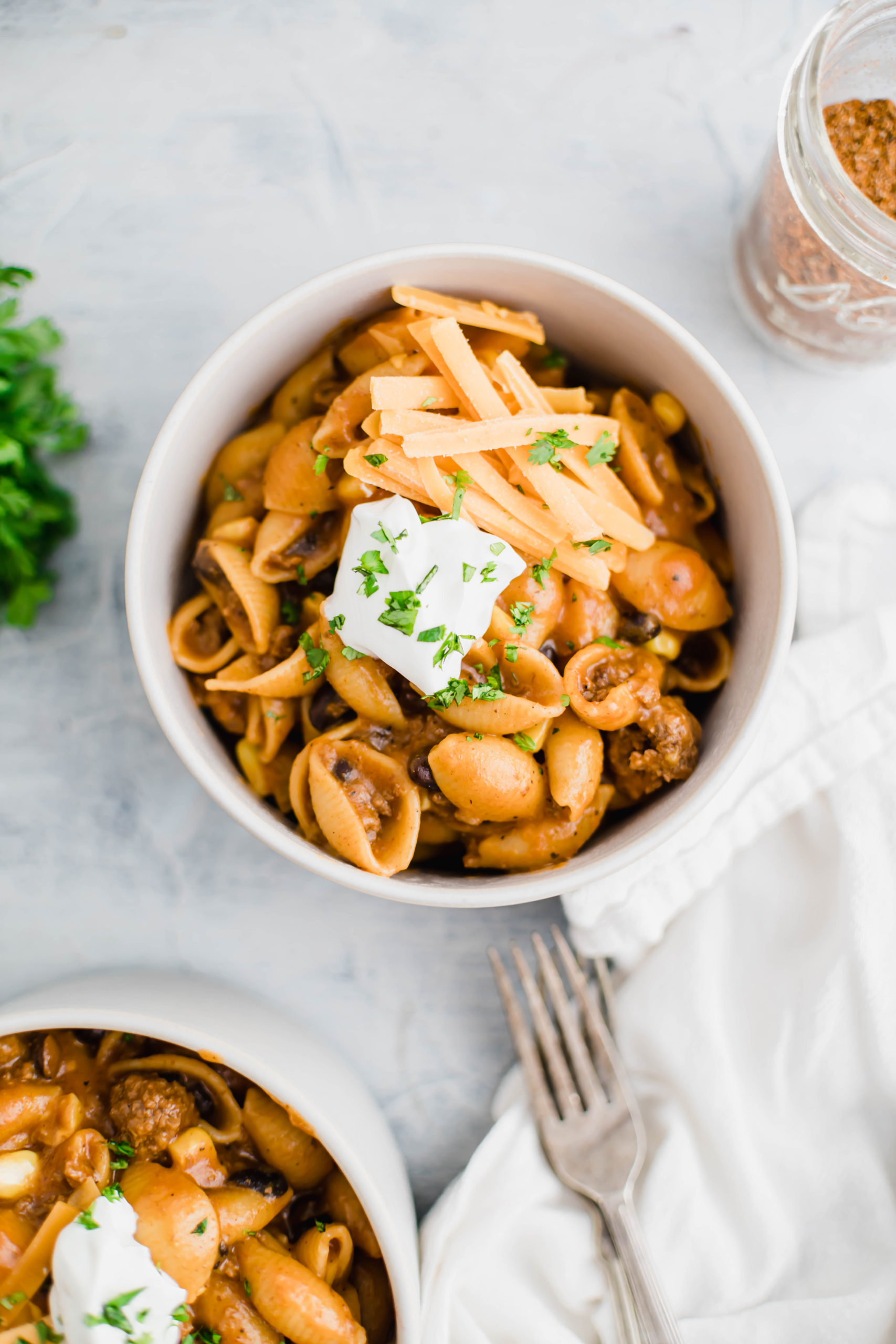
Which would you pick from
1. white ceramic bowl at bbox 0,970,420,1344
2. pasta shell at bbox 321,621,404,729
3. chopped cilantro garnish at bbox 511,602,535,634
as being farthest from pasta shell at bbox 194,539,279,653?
white ceramic bowl at bbox 0,970,420,1344

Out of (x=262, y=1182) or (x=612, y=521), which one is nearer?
(x=612, y=521)

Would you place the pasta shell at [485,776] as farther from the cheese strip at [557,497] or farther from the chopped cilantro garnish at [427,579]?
the cheese strip at [557,497]

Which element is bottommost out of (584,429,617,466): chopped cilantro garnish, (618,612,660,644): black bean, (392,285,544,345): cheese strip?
(618,612,660,644): black bean

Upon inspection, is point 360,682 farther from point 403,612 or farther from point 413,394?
point 413,394

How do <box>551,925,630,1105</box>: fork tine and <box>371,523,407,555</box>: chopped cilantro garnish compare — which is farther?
<box>551,925,630,1105</box>: fork tine

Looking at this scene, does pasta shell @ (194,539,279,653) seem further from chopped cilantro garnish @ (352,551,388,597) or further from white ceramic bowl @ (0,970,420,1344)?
white ceramic bowl @ (0,970,420,1344)

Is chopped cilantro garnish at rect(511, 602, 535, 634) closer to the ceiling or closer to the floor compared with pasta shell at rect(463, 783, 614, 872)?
closer to the ceiling

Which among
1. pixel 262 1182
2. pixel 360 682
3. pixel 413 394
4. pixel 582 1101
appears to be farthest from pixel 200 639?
pixel 582 1101
